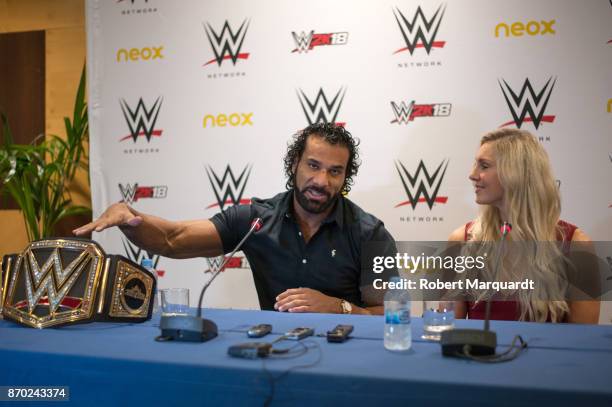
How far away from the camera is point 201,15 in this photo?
3.42 m

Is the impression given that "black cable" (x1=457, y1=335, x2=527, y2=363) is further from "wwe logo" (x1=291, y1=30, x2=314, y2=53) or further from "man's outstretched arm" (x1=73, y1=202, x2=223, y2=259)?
"wwe logo" (x1=291, y1=30, x2=314, y2=53)

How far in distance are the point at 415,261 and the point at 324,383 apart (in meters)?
2.00

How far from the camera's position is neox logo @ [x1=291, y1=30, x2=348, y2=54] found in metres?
3.17

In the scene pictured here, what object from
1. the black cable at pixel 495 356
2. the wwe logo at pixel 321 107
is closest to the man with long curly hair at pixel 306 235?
the wwe logo at pixel 321 107

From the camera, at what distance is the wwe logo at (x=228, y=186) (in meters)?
3.31

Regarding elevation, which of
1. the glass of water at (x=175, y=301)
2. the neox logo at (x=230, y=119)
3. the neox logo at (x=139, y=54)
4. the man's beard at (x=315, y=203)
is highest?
the neox logo at (x=139, y=54)

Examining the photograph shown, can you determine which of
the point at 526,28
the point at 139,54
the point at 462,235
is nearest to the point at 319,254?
the point at 462,235

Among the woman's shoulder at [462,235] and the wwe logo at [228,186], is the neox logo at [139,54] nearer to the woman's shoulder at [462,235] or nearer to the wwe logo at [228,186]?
the wwe logo at [228,186]

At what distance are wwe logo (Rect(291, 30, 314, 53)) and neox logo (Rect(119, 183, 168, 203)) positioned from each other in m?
1.12

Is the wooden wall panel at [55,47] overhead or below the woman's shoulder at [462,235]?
overhead

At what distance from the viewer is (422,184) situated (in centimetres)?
306

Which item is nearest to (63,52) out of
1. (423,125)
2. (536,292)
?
(423,125)

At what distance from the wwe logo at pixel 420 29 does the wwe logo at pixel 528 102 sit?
16.8 inches

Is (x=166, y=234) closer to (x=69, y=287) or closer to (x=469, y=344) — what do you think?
(x=69, y=287)
